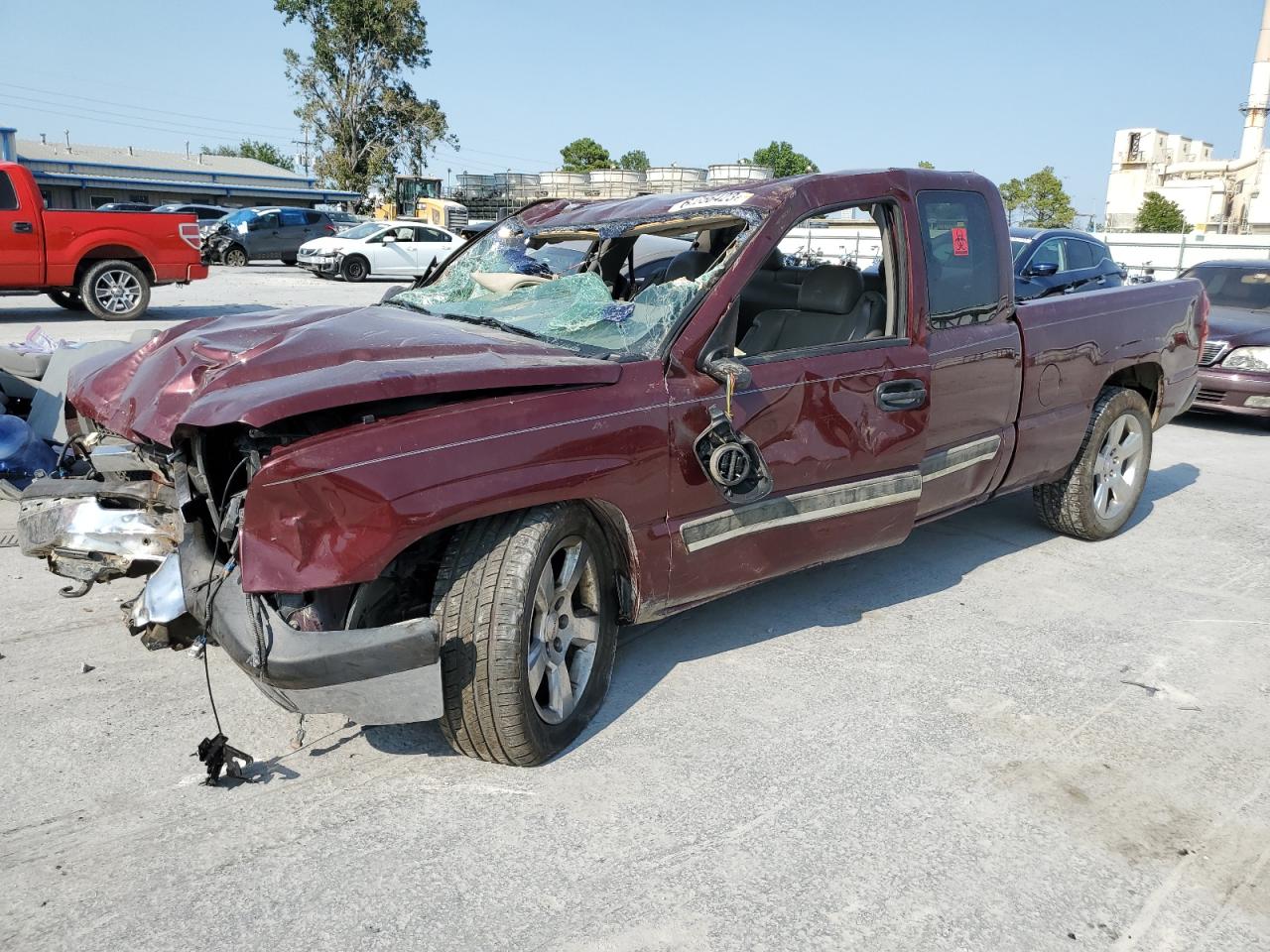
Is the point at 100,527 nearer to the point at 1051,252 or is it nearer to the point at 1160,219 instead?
the point at 1051,252

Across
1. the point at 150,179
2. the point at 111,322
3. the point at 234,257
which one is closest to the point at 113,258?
the point at 111,322

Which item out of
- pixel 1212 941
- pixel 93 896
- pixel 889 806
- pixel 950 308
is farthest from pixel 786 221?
pixel 93 896

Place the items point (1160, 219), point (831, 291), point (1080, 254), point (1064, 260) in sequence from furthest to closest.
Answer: point (1160, 219) → point (1080, 254) → point (1064, 260) → point (831, 291)

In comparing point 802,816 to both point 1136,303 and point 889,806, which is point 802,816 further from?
point 1136,303

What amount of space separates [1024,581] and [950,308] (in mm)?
1592

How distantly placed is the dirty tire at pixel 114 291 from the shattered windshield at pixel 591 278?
10939mm

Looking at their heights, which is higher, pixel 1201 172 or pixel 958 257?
pixel 1201 172

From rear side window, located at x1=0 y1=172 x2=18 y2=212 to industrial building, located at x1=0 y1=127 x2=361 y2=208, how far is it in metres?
29.5

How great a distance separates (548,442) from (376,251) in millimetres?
22776

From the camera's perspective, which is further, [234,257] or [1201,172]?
[1201,172]

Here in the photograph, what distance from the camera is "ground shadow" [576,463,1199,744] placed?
4004 mm

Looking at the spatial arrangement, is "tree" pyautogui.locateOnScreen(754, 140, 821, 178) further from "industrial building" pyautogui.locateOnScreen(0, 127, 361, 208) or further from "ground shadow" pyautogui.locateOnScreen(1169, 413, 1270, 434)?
"ground shadow" pyautogui.locateOnScreen(1169, 413, 1270, 434)

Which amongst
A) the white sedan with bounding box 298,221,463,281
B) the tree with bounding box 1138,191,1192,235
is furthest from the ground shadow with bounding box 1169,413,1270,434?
the tree with bounding box 1138,191,1192,235

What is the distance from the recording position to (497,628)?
9.66 feet
